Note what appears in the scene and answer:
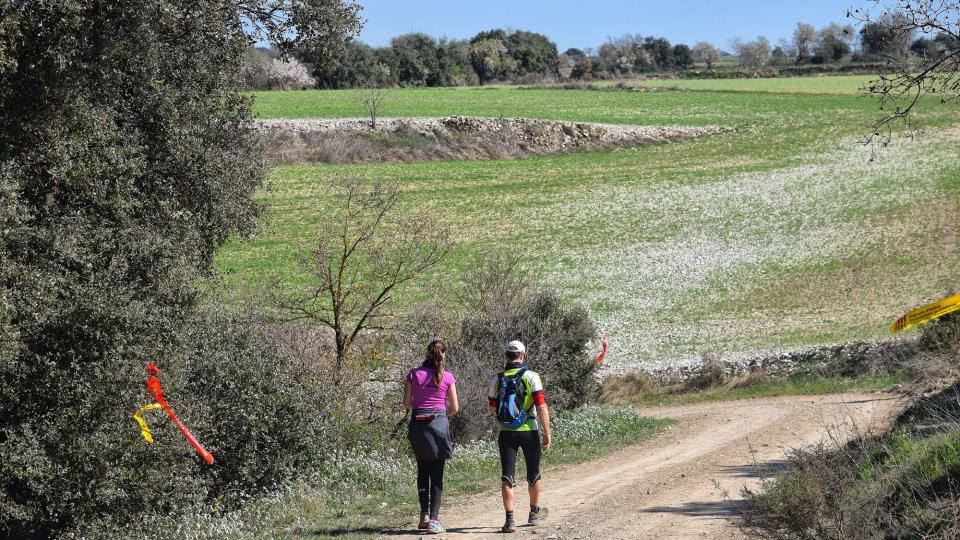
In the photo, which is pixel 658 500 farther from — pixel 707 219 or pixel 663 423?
pixel 707 219

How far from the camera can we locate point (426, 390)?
10695 millimetres

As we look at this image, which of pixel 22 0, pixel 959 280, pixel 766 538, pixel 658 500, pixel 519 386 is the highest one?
pixel 22 0

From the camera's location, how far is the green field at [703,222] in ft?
108

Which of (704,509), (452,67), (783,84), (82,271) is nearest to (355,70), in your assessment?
(452,67)

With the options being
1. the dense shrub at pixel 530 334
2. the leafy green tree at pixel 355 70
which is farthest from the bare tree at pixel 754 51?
the dense shrub at pixel 530 334

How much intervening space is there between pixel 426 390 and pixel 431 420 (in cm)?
30

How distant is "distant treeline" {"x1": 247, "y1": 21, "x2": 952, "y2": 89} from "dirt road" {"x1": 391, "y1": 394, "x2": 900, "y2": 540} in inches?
2151

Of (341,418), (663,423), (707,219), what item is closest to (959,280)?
(707,219)

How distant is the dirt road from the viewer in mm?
10781

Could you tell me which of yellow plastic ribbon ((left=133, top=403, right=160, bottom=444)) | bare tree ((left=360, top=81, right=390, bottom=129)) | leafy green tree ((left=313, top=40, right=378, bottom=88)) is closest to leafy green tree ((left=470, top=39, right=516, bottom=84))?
leafy green tree ((left=313, top=40, right=378, bottom=88))

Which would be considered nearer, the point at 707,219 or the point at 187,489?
the point at 187,489

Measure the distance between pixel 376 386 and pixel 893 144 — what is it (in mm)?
46756

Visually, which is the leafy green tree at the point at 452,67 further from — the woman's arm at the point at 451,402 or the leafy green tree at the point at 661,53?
the woman's arm at the point at 451,402

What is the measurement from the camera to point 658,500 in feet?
39.9
